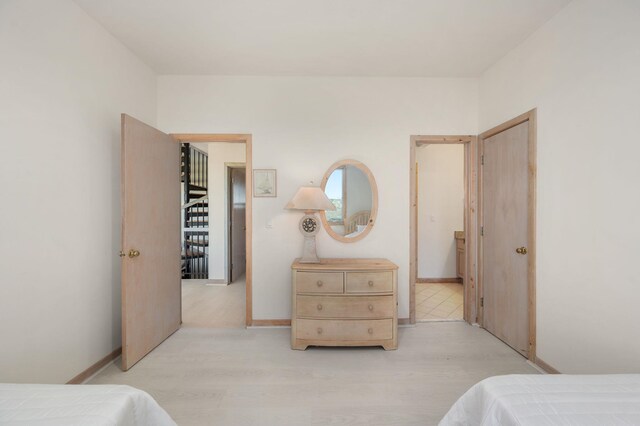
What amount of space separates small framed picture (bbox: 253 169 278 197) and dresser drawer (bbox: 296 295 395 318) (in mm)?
1206

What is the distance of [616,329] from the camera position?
64.3 inches

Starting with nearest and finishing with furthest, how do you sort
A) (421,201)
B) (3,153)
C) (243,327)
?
(3,153)
(243,327)
(421,201)

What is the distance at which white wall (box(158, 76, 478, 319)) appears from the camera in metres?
2.97

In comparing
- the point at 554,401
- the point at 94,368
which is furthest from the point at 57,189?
the point at 554,401

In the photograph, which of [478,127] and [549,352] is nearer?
[549,352]

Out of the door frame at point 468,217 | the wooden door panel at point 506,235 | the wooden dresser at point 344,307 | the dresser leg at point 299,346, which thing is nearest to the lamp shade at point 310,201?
the wooden dresser at point 344,307

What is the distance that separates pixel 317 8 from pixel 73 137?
1.94 m

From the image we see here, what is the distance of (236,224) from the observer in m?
5.07

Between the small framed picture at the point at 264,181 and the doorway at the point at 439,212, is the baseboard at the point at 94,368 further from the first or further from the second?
the doorway at the point at 439,212

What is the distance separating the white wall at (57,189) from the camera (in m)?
1.57

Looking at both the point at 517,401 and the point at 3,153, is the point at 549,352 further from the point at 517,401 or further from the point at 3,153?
the point at 3,153

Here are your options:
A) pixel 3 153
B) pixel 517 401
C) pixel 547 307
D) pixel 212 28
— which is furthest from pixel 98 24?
pixel 547 307

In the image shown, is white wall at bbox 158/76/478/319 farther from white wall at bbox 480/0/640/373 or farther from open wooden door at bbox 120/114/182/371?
white wall at bbox 480/0/640/373

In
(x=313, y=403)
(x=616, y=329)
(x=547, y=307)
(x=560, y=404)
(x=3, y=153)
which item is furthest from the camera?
(x=547, y=307)
